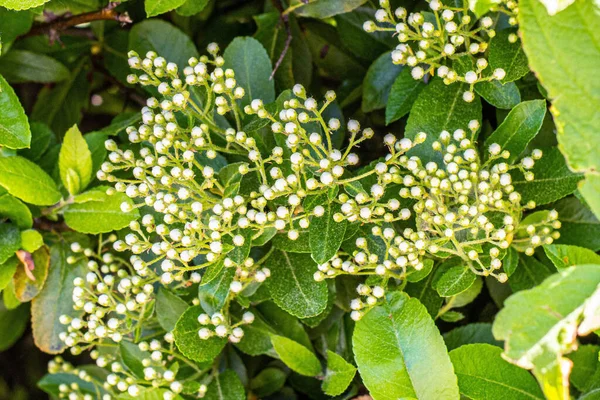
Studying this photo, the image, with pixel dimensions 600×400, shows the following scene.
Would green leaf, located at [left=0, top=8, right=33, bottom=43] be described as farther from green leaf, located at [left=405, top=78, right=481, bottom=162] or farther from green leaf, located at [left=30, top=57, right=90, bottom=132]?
green leaf, located at [left=405, top=78, right=481, bottom=162]

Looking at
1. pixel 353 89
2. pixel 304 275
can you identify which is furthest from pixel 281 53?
pixel 304 275

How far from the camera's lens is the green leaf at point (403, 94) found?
133 centimetres

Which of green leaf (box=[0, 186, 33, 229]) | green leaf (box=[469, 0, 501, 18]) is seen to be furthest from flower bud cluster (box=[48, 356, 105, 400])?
green leaf (box=[469, 0, 501, 18])

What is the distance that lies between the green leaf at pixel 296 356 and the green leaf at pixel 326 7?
2.15 feet

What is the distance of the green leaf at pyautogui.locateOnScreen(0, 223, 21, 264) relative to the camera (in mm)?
1342

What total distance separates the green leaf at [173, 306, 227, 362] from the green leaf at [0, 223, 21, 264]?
379 mm

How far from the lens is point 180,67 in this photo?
1.47 meters

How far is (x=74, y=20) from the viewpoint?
1.52 meters

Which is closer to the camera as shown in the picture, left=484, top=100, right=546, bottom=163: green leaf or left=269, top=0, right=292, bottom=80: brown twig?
left=484, top=100, right=546, bottom=163: green leaf

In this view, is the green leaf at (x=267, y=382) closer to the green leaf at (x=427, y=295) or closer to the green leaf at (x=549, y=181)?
the green leaf at (x=427, y=295)

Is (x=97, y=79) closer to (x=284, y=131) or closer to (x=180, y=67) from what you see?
(x=180, y=67)

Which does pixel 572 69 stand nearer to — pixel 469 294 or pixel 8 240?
pixel 469 294

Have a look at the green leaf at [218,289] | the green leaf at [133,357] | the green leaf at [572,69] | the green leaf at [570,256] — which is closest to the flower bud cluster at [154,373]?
the green leaf at [133,357]

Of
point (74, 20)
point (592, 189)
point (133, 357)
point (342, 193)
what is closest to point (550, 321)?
point (592, 189)
